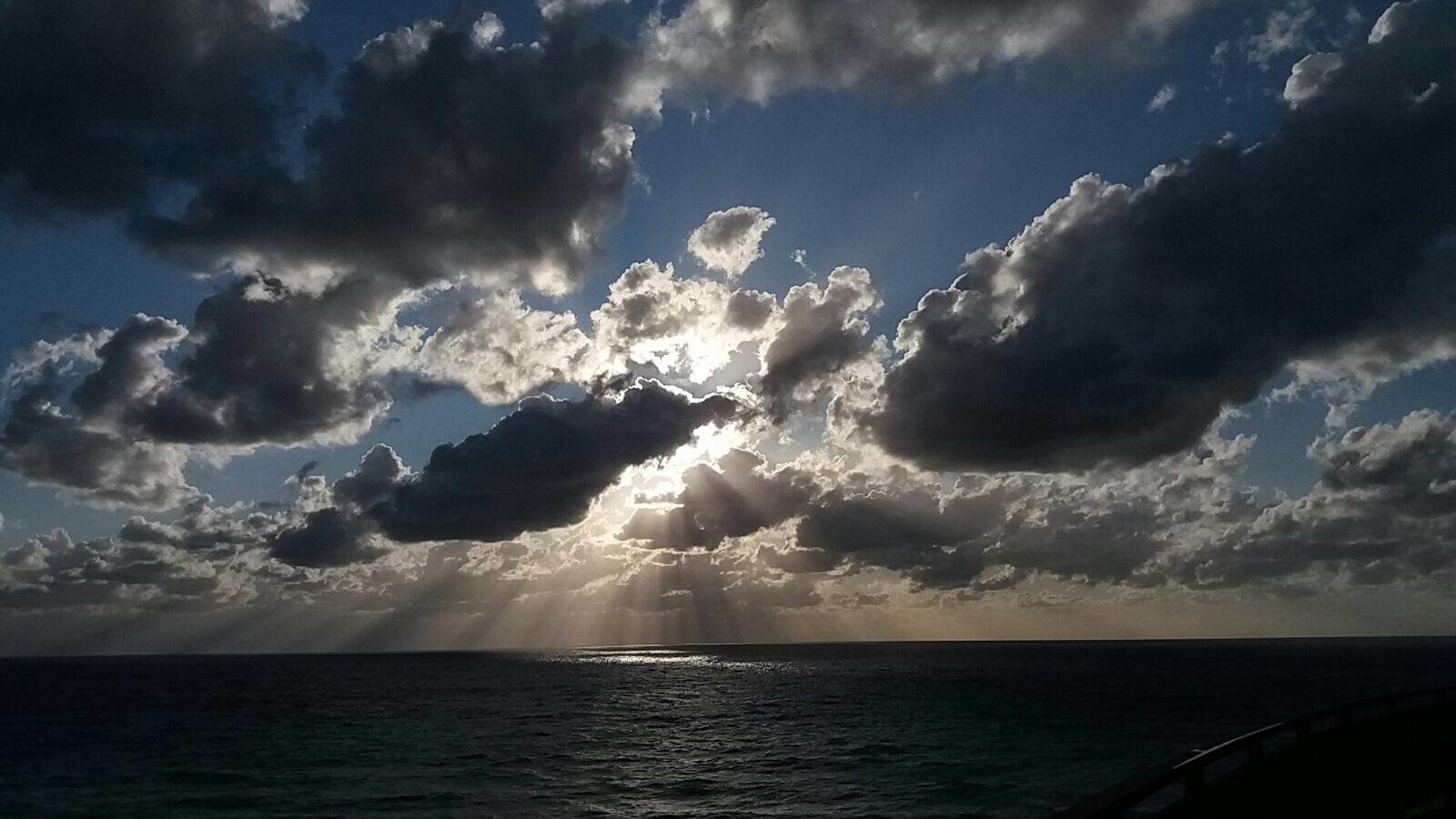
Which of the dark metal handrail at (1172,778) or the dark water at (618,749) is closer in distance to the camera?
the dark metal handrail at (1172,778)

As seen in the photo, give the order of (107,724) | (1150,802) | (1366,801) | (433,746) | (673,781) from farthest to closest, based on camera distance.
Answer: (107,724), (433,746), (673,781), (1150,802), (1366,801)

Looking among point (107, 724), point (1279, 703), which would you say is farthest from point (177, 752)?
point (1279, 703)

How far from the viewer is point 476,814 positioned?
32469 millimetres

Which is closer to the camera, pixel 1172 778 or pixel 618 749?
pixel 1172 778

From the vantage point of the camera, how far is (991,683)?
12019 centimetres

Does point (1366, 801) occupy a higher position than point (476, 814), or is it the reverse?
point (1366, 801)

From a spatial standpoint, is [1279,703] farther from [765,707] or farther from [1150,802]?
[1150,802]

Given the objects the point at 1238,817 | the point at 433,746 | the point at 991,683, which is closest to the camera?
the point at 1238,817

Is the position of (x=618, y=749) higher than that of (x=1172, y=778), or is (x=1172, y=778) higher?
(x=1172, y=778)

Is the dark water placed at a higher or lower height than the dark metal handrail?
lower

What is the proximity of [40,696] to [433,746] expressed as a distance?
9682 centimetres

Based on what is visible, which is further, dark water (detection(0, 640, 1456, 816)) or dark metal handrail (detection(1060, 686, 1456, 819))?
dark water (detection(0, 640, 1456, 816))

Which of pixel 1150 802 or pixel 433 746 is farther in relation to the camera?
pixel 433 746

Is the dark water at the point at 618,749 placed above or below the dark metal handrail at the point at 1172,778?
below
